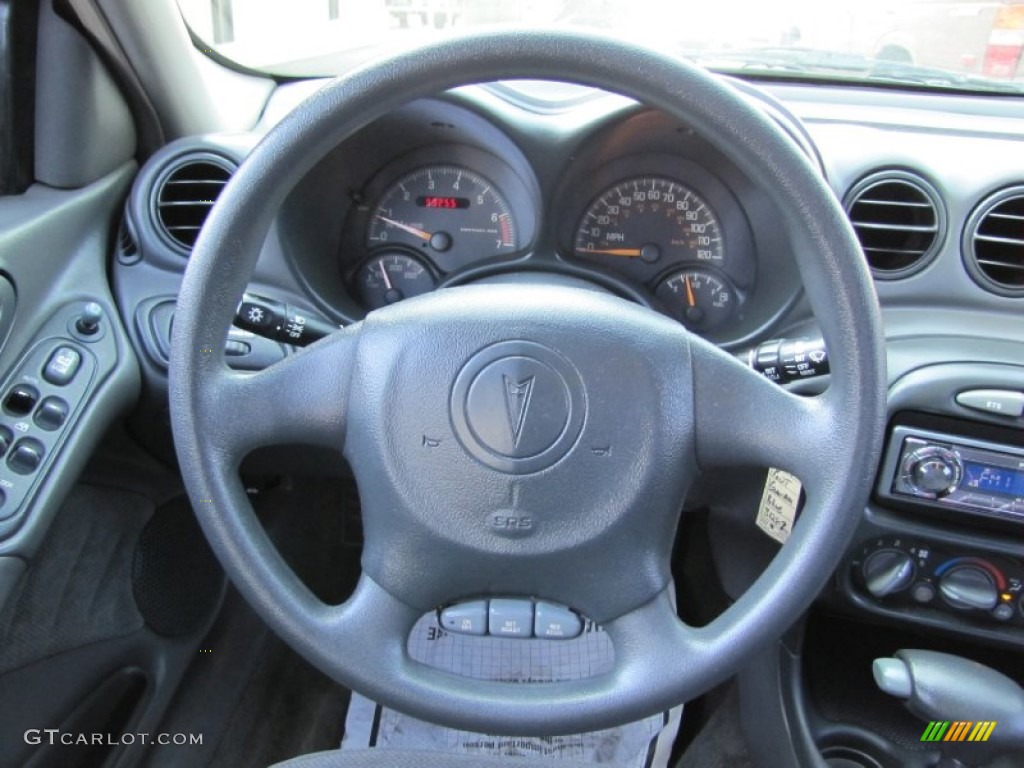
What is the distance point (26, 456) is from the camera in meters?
1.17

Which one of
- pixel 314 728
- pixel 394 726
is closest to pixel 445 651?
pixel 394 726

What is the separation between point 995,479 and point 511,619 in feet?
2.22

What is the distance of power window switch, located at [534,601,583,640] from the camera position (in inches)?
38.2

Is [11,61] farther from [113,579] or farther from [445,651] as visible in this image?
A: [445,651]

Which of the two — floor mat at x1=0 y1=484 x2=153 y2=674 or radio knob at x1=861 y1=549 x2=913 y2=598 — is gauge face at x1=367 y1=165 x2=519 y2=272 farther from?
radio knob at x1=861 y1=549 x2=913 y2=598

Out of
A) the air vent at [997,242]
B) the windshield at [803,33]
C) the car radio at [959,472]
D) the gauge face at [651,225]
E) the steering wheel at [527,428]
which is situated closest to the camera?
the steering wheel at [527,428]

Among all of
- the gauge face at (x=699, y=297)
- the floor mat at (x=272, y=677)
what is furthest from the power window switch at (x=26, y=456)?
the gauge face at (x=699, y=297)

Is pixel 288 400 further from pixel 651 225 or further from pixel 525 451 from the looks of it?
pixel 651 225

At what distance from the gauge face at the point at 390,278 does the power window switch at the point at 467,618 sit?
681mm

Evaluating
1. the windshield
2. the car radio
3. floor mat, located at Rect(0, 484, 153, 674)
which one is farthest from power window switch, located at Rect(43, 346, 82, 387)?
the car radio

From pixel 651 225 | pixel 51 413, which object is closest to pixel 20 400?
pixel 51 413

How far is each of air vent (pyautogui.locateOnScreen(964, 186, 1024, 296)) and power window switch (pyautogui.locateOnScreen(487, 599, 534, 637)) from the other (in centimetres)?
85

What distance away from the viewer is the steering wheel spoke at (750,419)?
3.01 ft

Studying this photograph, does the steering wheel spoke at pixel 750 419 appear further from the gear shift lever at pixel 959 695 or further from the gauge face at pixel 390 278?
the gauge face at pixel 390 278
